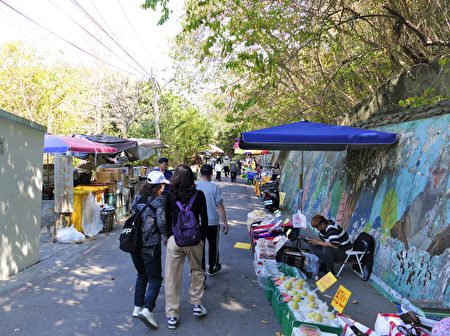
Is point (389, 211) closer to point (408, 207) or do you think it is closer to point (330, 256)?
point (408, 207)

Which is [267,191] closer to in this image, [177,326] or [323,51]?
[323,51]

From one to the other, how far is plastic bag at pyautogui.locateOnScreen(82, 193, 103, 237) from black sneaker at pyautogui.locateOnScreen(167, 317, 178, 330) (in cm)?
556

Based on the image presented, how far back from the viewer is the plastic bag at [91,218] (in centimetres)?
930

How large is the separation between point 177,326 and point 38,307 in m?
1.88

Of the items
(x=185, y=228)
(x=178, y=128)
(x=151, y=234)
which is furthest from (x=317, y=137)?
(x=178, y=128)

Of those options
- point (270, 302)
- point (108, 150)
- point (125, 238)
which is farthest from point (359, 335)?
point (108, 150)

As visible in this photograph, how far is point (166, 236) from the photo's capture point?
4355 mm

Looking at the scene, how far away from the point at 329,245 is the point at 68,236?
5.55 metres

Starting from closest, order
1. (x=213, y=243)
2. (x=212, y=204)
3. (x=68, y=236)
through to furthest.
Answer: (x=212, y=204)
(x=213, y=243)
(x=68, y=236)

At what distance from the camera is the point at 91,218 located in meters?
9.59

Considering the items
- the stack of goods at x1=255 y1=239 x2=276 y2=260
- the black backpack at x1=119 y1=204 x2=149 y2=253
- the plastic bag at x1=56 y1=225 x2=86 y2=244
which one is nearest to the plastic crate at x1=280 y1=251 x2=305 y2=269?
the stack of goods at x1=255 y1=239 x2=276 y2=260

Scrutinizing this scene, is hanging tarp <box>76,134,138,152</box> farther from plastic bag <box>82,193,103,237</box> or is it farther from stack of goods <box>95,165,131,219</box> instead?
plastic bag <box>82,193,103,237</box>

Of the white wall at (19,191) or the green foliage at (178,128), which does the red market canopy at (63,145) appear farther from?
the green foliage at (178,128)

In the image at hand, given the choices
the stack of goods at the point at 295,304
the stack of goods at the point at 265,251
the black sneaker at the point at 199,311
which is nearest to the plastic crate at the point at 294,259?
the stack of goods at the point at 265,251
